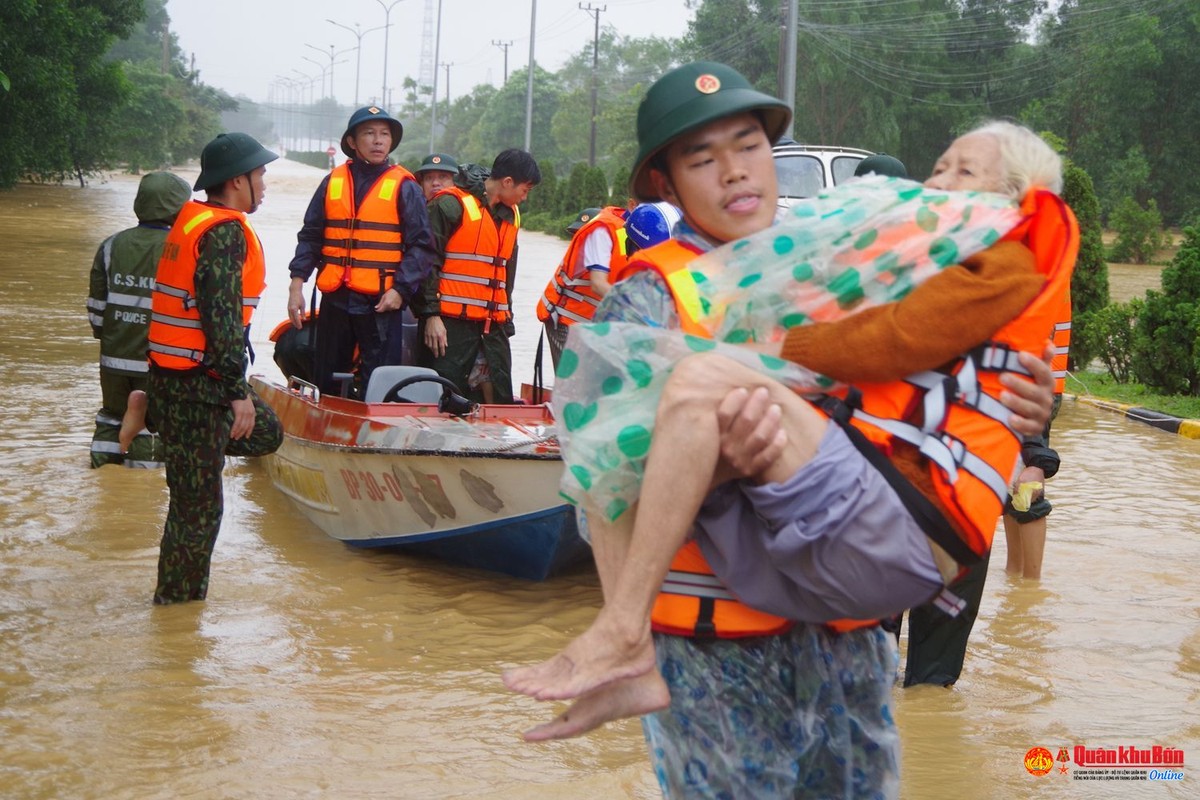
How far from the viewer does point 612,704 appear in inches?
90.4

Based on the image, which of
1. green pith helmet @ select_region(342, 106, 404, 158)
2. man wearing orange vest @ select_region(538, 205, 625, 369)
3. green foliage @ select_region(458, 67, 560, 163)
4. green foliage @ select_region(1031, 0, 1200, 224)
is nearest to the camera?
man wearing orange vest @ select_region(538, 205, 625, 369)

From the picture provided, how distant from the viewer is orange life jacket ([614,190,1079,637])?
2258 millimetres

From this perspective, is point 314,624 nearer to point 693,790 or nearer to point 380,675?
point 380,675

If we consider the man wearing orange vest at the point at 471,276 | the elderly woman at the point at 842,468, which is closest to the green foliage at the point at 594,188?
the man wearing orange vest at the point at 471,276

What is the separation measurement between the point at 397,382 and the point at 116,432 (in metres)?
1.95

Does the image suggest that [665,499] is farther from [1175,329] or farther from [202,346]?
[1175,329]

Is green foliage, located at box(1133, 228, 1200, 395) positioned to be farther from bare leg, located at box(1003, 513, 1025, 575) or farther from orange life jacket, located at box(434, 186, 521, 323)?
orange life jacket, located at box(434, 186, 521, 323)

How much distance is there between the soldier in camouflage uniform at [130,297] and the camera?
802cm

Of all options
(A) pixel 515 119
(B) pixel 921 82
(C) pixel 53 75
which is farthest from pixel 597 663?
(A) pixel 515 119

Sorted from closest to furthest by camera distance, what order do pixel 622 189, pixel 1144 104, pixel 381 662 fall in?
1. pixel 381 662
2. pixel 622 189
3. pixel 1144 104

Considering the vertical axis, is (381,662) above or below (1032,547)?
below

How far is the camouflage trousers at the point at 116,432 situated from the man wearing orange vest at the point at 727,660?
6.39 m

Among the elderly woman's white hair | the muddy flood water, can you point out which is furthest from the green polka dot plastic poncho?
the muddy flood water

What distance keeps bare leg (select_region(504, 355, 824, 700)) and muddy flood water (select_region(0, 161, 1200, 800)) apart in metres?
2.36
